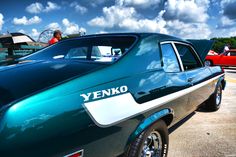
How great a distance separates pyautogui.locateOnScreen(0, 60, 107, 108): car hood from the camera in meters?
1.53

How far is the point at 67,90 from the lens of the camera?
5.22 feet

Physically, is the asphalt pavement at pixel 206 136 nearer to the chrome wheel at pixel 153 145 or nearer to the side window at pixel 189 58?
the chrome wheel at pixel 153 145

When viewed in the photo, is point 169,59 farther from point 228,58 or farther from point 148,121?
point 228,58

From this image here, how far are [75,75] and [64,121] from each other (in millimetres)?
364

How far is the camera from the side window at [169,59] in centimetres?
273

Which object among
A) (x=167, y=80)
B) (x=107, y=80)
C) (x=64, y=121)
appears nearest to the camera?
(x=64, y=121)

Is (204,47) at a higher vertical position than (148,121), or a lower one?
higher

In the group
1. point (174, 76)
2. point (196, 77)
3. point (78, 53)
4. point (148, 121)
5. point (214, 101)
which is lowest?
point (214, 101)

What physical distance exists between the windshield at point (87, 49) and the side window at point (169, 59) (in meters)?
0.47

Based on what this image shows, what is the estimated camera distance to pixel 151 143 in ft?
8.02

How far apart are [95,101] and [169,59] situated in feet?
4.85

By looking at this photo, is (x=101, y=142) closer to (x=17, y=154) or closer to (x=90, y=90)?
(x=90, y=90)

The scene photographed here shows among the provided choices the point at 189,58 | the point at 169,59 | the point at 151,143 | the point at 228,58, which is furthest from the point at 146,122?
the point at 228,58

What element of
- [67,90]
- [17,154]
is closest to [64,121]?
[67,90]
